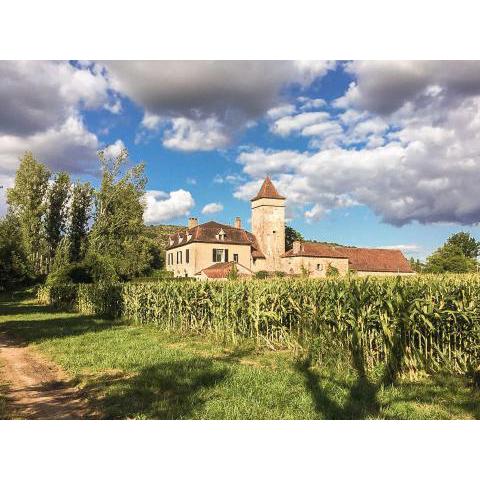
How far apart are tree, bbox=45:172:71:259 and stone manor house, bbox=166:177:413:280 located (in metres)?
14.8

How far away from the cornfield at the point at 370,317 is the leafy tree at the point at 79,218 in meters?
36.2

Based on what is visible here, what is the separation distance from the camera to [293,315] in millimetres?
14375

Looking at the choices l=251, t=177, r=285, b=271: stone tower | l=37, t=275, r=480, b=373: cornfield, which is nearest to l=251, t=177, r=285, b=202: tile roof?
l=251, t=177, r=285, b=271: stone tower

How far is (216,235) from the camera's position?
54.9 metres

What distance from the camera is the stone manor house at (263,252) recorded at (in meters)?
53.8

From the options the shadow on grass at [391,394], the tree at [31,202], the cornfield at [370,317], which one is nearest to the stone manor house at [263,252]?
the tree at [31,202]

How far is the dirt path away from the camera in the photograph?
749 cm

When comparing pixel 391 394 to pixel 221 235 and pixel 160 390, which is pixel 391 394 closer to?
pixel 160 390

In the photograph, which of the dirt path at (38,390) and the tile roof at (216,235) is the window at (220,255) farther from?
the dirt path at (38,390)

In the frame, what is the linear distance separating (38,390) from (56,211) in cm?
4617

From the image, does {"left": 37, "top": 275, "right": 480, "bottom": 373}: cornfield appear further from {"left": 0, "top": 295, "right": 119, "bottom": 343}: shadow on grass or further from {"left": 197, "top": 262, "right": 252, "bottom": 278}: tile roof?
{"left": 197, "top": 262, "right": 252, "bottom": 278}: tile roof

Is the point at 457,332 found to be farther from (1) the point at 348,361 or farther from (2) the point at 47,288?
(2) the point at 47,288

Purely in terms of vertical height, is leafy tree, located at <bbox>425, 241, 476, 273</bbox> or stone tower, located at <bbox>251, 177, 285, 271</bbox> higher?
stone tower, located at <bbox>251, 177, 285, 271</bbox>

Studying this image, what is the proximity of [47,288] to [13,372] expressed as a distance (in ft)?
93.1
